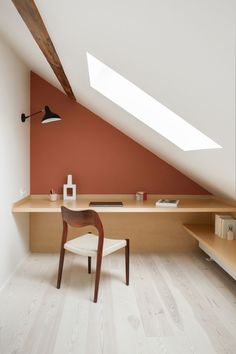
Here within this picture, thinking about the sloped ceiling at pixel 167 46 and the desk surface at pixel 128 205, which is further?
the desk surface at pixel 128 205

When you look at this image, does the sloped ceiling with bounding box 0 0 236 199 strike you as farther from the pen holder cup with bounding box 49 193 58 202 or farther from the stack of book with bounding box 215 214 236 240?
the pen holder cup with bounding box 49 193 58 202

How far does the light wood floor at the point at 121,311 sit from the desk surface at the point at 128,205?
2.21ft

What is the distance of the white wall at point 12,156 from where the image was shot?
2.89 metres

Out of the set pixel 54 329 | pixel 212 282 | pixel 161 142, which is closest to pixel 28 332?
pixel 54 329

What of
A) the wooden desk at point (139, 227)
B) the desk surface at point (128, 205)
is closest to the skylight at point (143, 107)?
the desk surface at point (128, 205)

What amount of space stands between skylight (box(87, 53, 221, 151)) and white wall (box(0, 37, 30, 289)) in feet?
2.99

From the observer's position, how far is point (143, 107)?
115 inches

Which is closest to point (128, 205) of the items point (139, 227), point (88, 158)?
point (139, 227)

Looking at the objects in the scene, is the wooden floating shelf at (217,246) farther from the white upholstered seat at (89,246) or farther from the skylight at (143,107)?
the skylight at (143,107)

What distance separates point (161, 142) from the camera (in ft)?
10.4

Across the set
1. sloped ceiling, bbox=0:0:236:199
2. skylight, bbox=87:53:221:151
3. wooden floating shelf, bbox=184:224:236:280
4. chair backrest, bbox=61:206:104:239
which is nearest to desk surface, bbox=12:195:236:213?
wooden floating shelf, bbox=184:224:236:280

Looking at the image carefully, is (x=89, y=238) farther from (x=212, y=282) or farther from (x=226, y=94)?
(x=226, y=94)

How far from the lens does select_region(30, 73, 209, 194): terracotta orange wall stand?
13.1 feet

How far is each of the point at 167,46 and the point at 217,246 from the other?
2.46 metres
